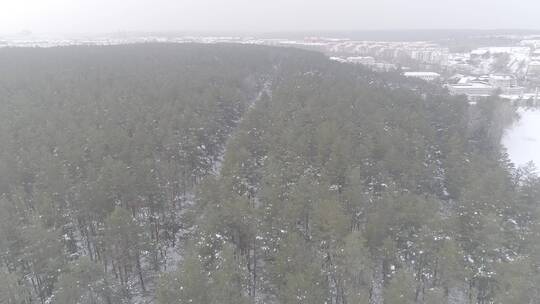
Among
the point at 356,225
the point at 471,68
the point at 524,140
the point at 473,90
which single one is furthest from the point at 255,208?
the point at 471,68

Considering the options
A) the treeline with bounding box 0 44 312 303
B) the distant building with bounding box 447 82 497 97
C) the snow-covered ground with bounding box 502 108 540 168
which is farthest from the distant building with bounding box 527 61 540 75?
the treeline with bounding box 0 44 312 303

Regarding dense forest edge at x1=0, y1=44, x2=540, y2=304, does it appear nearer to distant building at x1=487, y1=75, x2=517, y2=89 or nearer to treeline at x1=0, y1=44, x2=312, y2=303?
treeline at x1=0, y1=44, x2=312, y2=303

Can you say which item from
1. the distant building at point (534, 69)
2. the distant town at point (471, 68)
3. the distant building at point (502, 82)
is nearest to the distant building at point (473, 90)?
the distant town at point (471, 68)

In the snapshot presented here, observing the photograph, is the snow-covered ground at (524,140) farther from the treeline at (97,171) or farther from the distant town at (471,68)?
the treeline at (97,171)

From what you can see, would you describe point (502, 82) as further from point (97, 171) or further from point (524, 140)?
point (97, 171)

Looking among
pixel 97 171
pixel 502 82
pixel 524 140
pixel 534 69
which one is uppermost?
pixel 97 171
